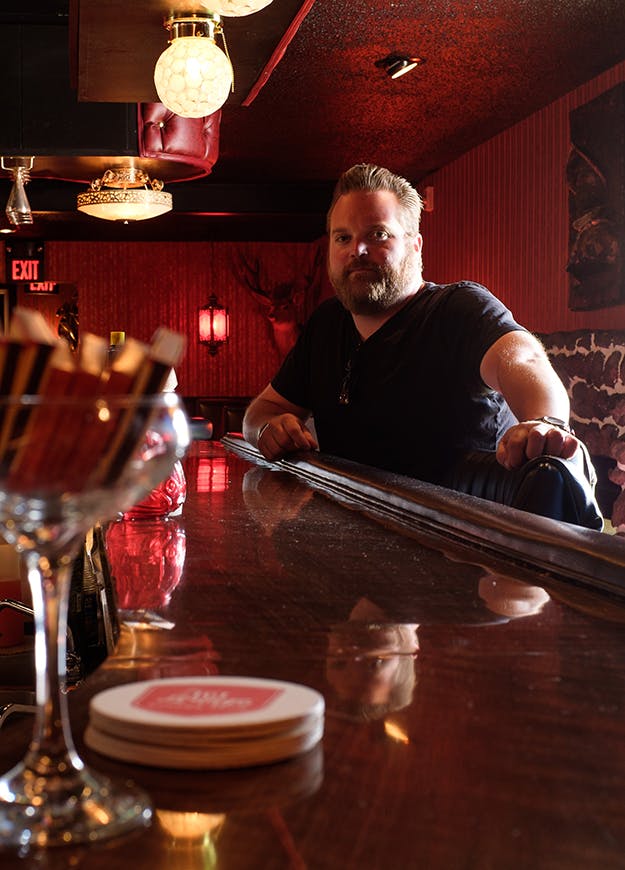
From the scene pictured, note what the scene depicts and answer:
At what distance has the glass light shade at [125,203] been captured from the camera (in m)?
5.90

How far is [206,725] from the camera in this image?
61 centimetres

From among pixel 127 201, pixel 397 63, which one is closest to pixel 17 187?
pixel 127 201

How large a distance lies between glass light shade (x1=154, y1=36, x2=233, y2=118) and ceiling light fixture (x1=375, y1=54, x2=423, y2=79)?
146 inches

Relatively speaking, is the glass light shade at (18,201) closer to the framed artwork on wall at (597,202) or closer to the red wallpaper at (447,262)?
the framed artwork on wall at (597,202)

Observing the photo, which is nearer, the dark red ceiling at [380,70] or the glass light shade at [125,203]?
the dark red ceiling at [380,70]

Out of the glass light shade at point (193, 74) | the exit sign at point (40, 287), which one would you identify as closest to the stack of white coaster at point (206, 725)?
the glass light shade at point (193, 74)

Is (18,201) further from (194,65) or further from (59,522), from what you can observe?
(59,522)

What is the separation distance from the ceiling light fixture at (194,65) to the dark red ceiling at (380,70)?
3.4 inches

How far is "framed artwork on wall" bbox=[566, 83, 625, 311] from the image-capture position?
5980 mm

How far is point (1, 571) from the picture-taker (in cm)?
209

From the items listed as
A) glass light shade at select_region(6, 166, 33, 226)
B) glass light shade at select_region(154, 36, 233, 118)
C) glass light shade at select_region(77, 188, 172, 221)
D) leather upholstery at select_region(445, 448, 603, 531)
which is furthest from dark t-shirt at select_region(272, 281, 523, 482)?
glass light shade at select_region(77, 188, 172, 221)

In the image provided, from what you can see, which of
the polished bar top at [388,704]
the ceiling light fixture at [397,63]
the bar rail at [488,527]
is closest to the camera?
the polished bar top at [388,704]

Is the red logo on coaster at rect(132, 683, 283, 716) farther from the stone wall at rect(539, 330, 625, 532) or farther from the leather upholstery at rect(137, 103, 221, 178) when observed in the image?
the stone wall at rect(539, 330, 625, 532)

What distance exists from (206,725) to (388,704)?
0.53ft
